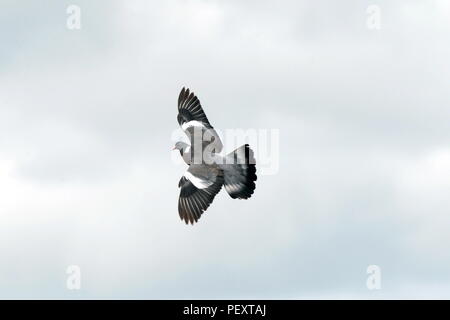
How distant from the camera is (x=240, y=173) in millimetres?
38156

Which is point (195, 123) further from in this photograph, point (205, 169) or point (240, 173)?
point (240, 173)

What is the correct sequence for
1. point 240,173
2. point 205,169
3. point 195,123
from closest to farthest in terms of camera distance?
point 240,173 < point 205,169 < point 195,123

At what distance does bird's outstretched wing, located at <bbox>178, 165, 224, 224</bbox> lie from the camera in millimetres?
38781

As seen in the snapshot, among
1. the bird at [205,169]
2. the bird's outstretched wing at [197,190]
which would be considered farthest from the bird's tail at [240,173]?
the bird's outstretched wing at [197,190]

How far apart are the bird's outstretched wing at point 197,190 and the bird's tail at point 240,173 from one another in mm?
565

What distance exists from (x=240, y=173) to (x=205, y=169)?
1.42 metres

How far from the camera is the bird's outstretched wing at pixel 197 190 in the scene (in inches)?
1527

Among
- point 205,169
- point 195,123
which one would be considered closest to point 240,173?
point 205,169

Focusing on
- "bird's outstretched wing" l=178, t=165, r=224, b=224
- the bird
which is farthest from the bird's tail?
"bird's outstretched wing" l=178, t=165, r=224, b=224

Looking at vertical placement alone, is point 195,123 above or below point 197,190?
above

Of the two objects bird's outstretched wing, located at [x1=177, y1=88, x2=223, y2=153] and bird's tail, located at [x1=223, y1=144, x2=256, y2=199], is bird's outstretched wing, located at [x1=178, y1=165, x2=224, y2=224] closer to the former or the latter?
bird's tail, located at [x1=223, y1=144, x2=256, y2=199]

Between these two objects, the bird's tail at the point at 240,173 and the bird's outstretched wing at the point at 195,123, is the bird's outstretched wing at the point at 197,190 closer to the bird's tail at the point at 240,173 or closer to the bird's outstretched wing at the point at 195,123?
the bird's tail at the point at 240,173

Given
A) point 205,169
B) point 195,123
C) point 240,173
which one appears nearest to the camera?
point 240,173
